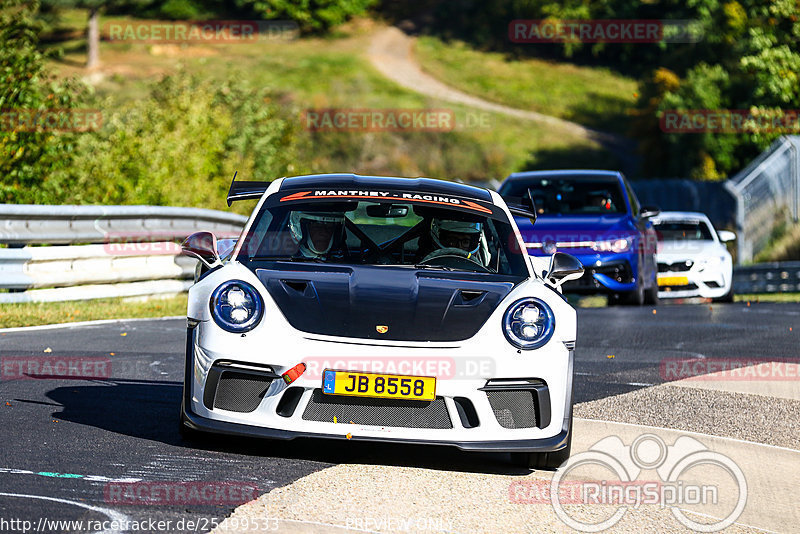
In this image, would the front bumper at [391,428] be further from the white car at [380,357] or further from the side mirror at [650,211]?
the side mirror at [650,211]

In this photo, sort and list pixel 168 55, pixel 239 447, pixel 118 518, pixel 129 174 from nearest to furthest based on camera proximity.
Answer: pixel 118 518 → pixel 239 447 → pixel 129 174 → pixel 168 55

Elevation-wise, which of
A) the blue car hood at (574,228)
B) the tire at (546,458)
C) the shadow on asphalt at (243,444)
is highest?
the blue car hood at (574,228)

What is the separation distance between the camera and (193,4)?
88.7 metres

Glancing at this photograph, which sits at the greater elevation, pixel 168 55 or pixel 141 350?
pixel 168 55

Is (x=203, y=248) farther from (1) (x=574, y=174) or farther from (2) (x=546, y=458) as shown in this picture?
(1) (x=574, y=174)

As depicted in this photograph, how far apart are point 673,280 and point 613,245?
11.3 feet

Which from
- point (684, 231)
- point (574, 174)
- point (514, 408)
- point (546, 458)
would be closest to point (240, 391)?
point (514, 408)

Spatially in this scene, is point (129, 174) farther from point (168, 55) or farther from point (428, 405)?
point (168, 55)

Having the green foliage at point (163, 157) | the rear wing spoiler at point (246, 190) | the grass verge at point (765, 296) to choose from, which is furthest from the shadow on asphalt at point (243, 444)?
the grass verge at point (765, 296)

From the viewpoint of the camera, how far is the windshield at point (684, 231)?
61.6ft

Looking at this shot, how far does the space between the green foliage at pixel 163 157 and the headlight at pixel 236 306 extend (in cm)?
1259

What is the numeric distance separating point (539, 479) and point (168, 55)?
3222 inches

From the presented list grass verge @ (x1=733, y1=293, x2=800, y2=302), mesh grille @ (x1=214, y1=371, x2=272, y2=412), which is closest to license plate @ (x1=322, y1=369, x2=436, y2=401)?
mesh grille @ (x1=214, y1=371, x2=272, y2=412)

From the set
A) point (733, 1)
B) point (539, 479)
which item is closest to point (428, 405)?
point (539, 479)
